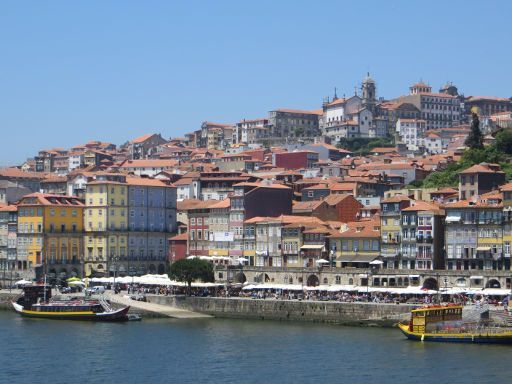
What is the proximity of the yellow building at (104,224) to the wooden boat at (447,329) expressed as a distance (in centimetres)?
4104

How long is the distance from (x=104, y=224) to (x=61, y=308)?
22613 millimetres

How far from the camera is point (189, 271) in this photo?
85062 mm

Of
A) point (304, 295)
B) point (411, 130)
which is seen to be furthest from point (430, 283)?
point (411, 130)

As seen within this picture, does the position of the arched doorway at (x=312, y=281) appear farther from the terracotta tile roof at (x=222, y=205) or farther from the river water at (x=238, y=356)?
the terracotta tile roof at (x=222, y=205)

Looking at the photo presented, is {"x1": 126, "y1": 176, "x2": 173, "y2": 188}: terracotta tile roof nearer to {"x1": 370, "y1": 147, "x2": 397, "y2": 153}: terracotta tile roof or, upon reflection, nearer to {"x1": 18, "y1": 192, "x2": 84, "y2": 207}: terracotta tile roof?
{"x1": 18, "y1": 192, "x2": 84, "y2": 207}: terracotta tile roof

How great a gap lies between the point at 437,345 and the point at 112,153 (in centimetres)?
12576

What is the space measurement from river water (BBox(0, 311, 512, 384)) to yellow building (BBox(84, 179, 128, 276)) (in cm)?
2862

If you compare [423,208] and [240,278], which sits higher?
[423,208]

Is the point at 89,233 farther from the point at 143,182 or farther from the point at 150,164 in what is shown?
the point at 150,164

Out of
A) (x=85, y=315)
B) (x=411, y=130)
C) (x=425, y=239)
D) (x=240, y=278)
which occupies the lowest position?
(x=85, y=315)

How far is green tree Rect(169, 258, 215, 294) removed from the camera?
8488cm

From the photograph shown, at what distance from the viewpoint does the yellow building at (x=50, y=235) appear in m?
99.0

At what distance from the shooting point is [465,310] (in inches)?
2549

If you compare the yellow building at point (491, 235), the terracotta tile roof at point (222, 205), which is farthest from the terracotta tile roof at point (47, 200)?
the yellow building at point (491, 235)
